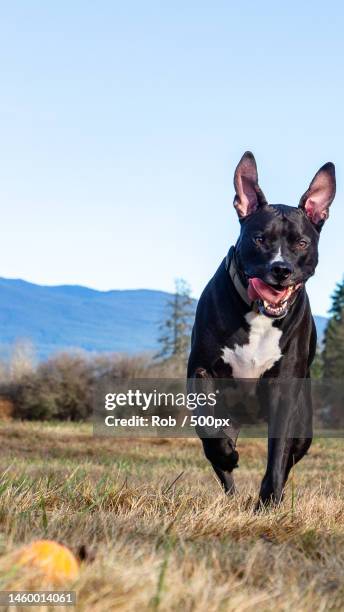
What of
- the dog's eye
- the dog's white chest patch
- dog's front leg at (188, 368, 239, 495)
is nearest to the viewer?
the dog's eye

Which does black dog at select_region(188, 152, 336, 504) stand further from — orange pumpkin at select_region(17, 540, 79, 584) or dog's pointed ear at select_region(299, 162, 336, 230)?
orange pumpkin at select_region(17, 540, 79, 584)

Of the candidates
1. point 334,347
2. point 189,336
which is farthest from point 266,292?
point 189,336

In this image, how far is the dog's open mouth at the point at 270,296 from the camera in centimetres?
577

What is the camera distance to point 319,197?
20.5ft

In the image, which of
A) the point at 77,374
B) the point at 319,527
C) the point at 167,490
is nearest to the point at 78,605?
the point at 319,527

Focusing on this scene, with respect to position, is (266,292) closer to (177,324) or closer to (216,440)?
(216,440)

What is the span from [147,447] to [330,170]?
15041 millimetres

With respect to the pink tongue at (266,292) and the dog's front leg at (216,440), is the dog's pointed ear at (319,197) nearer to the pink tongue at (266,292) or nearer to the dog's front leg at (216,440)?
the pink tongue at (266,292)

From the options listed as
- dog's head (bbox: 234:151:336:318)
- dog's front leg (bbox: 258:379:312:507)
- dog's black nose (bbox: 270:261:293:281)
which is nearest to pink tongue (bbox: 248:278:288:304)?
dog's head (bbox: 234:151:336:318)

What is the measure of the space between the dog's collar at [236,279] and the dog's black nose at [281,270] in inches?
14.5

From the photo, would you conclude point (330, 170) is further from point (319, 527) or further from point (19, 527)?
point (19, 527)

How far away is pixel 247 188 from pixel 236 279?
58 centimetres

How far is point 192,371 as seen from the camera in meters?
6.21

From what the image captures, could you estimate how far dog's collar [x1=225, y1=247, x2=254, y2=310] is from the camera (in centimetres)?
597
